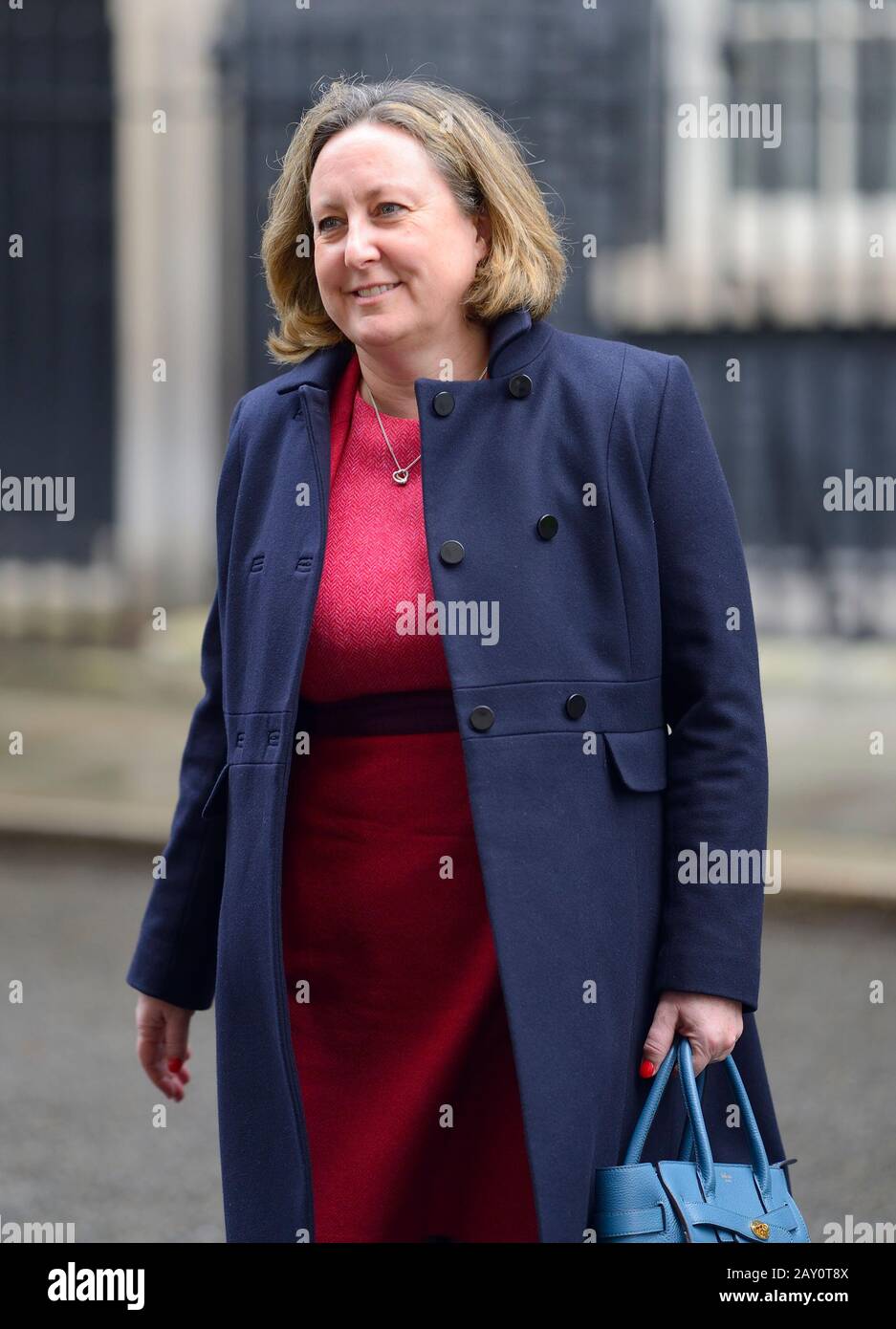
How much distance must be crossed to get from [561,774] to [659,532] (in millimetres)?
333

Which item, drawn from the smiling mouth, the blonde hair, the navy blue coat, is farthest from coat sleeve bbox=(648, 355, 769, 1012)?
the smiling mouth

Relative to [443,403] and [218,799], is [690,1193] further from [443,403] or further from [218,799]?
[443,403]

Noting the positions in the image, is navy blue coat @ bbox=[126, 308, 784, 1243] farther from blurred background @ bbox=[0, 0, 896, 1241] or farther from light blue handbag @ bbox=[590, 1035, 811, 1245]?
blurred background @ bbox=[0, 0, 896, 1241]

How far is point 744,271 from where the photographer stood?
937 centimetres

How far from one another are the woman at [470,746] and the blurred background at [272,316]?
4.33 meters

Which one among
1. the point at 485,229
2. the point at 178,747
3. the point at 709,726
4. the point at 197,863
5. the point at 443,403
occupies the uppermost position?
the point at 178,747

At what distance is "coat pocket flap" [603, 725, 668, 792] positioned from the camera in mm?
2316

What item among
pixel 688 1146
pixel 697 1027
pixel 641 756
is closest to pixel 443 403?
pixel 641 756

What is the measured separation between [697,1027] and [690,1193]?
Result: 8.9 inches

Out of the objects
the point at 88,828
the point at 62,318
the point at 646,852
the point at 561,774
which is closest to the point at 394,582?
the point at 561,774

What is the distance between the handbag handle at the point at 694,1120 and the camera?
7.27ft

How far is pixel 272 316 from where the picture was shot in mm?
9602

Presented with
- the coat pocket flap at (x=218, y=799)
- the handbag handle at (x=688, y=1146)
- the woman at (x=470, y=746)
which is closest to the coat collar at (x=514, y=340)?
the woman at (x=470, y=746)

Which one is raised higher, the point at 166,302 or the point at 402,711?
the point at 166,302
